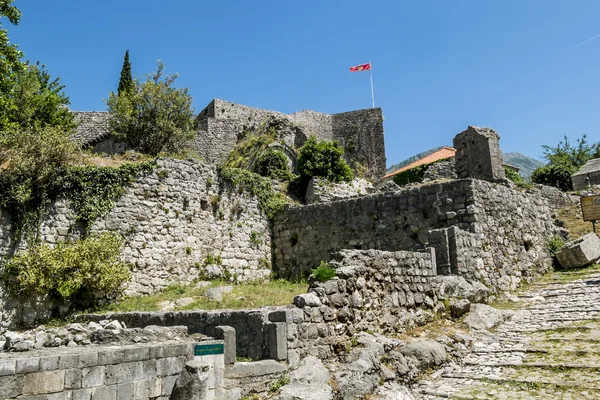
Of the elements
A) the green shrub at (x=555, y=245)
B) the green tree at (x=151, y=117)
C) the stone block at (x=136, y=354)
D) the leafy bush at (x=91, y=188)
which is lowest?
the stone block at (x=136, y=354)

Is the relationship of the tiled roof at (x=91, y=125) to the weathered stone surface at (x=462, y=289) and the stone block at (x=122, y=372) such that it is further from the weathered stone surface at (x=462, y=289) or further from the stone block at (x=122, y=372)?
the stone block at (x=122, y=372)

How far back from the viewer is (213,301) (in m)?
13.0

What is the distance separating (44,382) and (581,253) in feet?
47.4

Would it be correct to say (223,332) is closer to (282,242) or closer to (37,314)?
(37,314)

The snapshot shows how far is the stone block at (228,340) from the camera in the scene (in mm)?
7367

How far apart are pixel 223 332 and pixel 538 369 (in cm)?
496

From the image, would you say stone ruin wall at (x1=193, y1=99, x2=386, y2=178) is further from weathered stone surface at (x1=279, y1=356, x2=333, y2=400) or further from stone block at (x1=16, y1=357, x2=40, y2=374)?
stone block at (x1=16, y1=357, x2=40, y2=374)

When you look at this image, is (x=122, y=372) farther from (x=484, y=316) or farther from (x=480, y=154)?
(x=480, y=154)

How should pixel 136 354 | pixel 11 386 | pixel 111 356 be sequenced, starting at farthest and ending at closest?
pixel 136 354 < pixel 111 356 < pixel 11 386

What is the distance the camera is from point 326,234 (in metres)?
17.5

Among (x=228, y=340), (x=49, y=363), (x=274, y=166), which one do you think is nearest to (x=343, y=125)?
(x=274, y=166)

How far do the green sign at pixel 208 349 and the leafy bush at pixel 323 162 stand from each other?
17.1 meters

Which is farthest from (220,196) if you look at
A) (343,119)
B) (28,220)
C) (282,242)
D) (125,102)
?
(343,119)

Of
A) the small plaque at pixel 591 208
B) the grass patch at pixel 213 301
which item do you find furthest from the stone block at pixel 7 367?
the small plaque at pixel 591 208
